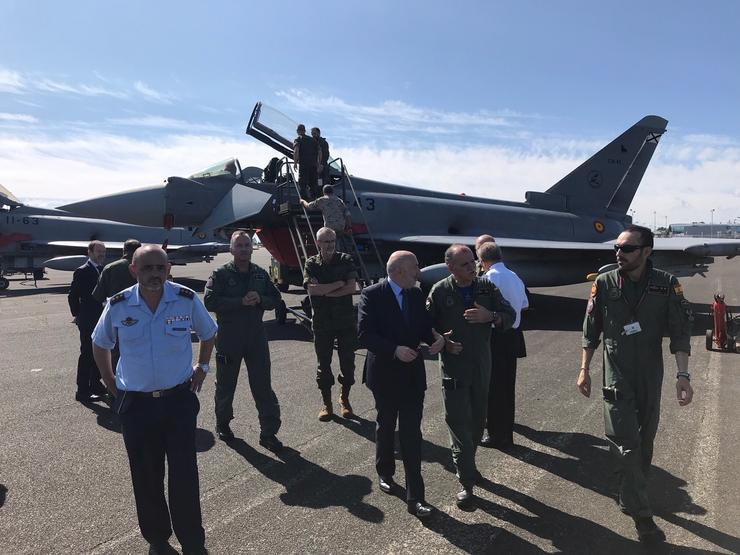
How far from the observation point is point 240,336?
14.3 feet

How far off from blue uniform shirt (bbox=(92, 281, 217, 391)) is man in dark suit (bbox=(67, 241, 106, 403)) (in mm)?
3164

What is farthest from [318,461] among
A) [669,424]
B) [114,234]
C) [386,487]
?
[114,234]

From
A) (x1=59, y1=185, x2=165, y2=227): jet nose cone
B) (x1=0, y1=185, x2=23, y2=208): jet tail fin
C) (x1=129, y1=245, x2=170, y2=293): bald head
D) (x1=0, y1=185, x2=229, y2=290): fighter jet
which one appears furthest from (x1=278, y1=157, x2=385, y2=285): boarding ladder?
(x1=0, y1=185, x2=23, y2=208): jet tail fin

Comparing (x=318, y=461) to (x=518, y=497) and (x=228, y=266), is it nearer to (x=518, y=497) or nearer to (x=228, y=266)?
(x=518, y=497)

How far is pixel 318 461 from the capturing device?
407 centimetres

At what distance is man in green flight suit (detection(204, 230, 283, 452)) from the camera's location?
431 cm

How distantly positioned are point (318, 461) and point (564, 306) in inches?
437

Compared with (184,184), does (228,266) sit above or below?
below

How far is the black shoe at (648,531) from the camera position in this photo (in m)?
2.89

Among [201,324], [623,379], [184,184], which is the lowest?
[623,379]

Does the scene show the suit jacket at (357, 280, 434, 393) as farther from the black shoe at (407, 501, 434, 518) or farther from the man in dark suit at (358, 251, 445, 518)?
the black shoe at (407, 501, 434, 518)

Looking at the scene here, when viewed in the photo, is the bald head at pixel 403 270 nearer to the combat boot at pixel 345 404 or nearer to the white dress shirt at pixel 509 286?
the white dress shirt at pixel 509 286

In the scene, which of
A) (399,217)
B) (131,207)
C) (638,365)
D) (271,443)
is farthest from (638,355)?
(131,207)

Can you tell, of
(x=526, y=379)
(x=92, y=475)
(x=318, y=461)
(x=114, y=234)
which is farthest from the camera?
(x=114, y=234)
